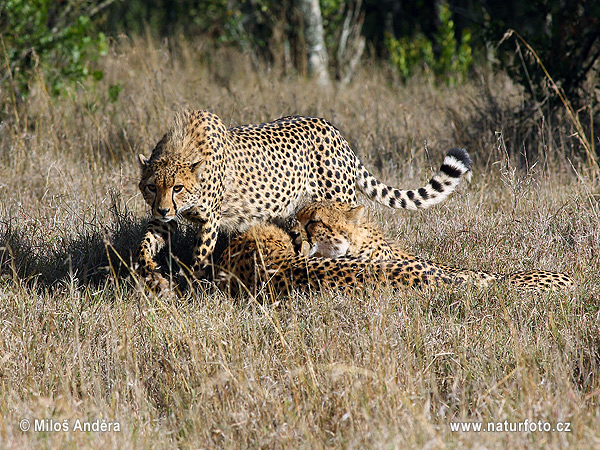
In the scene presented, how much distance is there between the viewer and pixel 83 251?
165 inches

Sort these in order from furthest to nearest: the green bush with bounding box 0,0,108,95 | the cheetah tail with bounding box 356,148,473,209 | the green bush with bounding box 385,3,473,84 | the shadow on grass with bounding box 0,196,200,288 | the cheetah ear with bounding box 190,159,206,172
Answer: the green bush with bounding box 385,3,473,84 < the green bush with bounding box 0,0,108,95 < the cheetah tail with bounding box 356,148,473,209 < the shadow on grass with bounding box 0,196,200,288 < the cheetah ear with bounding box 190,159,206,172

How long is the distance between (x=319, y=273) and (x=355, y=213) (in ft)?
1.97

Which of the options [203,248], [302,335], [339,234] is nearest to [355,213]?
[339,234]

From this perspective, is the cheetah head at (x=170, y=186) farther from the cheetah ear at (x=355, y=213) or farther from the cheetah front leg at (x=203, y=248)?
the cheetah ear at (x=355, y=213)

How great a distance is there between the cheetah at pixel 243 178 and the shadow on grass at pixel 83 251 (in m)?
0.32

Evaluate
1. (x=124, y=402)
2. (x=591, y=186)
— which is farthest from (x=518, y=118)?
(x=124, y=402)

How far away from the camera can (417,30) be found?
41.0 ft

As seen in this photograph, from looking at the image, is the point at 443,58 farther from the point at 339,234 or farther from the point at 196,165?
the point at 196,165

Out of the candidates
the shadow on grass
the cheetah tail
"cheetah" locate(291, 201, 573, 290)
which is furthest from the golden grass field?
"cheetah" locate(291, 201, 573, 290)

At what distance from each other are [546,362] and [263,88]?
5443 mm

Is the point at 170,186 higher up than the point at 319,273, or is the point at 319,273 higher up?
the point at 170,186

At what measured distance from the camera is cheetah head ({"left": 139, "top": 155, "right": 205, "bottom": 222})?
350 centimetres

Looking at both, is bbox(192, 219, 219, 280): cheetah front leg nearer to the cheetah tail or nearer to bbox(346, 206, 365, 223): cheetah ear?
bbox(346, 206, 365, 223): cheetah ear

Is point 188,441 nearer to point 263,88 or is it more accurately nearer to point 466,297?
point 466,297
